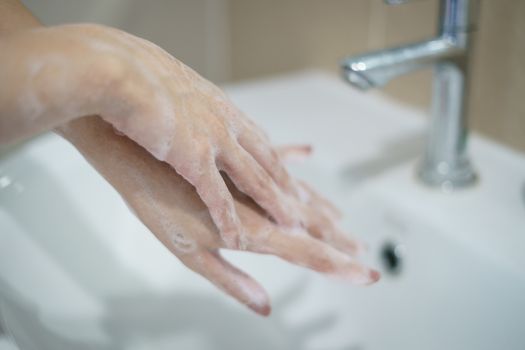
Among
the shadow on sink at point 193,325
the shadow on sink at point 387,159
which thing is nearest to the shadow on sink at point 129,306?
the shadow on sink at point 193,325

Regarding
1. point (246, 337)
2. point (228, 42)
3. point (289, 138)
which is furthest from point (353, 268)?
point (228, 42)

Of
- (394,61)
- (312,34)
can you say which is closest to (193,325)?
(394,61)

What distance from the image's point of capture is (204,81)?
314mm

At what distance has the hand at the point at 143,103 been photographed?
23cm

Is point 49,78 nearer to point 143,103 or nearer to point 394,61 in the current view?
point 143,103

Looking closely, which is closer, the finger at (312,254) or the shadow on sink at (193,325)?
A: the finger at (312,254)

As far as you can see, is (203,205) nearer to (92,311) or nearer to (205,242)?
(205,242)

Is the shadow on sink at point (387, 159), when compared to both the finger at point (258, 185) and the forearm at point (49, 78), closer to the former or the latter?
the finger at point (258, 185)

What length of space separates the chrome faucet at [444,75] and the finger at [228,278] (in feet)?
0.65

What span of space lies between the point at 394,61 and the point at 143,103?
26 cm

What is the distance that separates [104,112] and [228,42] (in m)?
0.71

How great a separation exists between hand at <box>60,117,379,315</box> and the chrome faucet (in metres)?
0.17

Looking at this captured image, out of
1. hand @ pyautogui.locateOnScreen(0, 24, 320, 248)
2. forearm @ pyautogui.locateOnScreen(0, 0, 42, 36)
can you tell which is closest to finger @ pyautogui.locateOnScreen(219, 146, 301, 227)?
hand @ pyautogui.locateOnScreen(0, 24, 320, 248)

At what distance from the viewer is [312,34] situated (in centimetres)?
78
